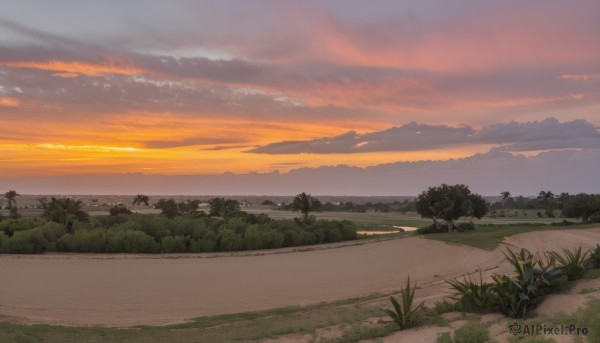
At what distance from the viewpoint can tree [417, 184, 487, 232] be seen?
3900 centimetres

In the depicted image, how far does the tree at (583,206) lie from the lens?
140 ft

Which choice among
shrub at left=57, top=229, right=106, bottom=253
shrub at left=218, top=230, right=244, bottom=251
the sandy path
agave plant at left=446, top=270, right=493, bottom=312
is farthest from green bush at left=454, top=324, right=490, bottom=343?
shrub at left=57, top=229, right=106, bottom=253

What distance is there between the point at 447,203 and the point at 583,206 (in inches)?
599

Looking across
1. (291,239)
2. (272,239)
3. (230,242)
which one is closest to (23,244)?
(230,242)

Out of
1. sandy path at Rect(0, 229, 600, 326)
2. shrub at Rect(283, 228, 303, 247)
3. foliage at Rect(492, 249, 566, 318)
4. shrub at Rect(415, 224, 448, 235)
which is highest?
foliage at Rect(492, 249, 566, 318)

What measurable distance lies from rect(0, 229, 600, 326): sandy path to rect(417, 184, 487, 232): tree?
274 inches

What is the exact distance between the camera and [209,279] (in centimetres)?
2402

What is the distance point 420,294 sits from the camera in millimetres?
14453

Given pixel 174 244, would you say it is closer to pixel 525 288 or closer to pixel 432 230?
pixel 432 230

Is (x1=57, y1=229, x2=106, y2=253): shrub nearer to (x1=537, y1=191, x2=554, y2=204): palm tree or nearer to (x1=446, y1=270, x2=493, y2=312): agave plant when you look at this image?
(x1=446, y1=270, x2=493, y2=312): agave plant

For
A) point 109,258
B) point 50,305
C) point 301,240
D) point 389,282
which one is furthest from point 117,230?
point 389,282

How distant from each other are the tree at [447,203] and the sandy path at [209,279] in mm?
6951

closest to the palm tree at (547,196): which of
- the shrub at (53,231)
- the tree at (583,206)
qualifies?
the tree at (583,206)

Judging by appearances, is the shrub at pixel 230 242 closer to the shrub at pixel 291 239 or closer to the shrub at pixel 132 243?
the shrub at pixel 291 239
